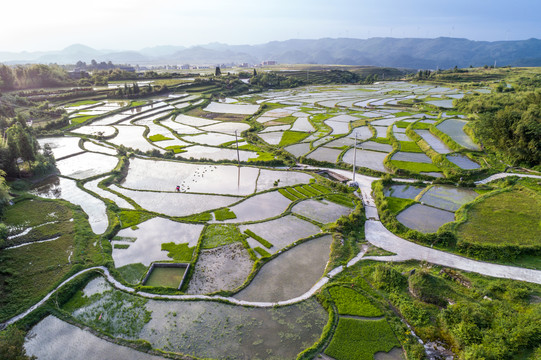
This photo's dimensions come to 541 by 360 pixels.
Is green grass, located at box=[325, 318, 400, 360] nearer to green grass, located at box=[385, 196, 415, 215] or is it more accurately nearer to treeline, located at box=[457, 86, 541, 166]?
green grass, located at box=[385, 196, 415, 215]

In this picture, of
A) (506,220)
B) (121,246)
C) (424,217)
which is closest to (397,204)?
(424,217)

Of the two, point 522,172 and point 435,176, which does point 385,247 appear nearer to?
point 435,176

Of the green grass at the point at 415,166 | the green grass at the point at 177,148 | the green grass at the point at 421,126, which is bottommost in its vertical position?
the green grass at the point at 415,166

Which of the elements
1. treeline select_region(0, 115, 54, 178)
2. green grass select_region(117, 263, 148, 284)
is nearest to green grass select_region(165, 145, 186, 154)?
treeline select_region(0, 115, 54, 178)

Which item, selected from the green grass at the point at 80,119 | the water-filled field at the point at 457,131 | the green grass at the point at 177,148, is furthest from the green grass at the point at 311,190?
the green grass at the point at 80,119

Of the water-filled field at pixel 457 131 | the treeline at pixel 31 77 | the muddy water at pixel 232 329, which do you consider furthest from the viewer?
the treeline at pixel 31 77

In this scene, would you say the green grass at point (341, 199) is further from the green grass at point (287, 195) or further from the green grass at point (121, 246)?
the green grass at point (121, 246)
